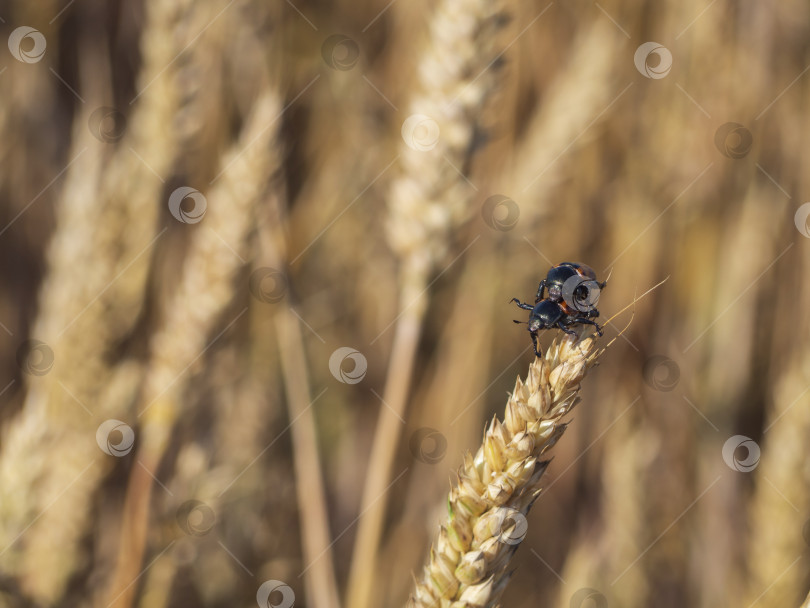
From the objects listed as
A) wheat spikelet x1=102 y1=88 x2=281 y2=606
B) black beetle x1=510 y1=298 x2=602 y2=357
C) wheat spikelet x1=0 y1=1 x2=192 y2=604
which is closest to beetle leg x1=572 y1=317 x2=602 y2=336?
black beetle x1=510 y1=298 x2=602 y2=357

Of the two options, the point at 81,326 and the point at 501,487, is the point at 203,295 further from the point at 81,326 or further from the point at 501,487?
the point at 501,487

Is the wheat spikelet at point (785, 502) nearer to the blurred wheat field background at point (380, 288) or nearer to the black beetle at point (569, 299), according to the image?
the blurred wheat field background at point (380, 288)

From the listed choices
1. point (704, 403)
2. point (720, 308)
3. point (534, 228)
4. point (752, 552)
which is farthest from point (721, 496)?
point (534, 228)

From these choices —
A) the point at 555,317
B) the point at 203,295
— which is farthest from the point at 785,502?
the point at 203,295

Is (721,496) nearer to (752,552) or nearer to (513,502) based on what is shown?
(752,552)

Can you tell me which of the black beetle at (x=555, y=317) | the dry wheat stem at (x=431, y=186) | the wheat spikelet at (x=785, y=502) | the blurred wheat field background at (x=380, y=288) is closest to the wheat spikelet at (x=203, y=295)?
the blurred wheat field background at (x=380, y=288)

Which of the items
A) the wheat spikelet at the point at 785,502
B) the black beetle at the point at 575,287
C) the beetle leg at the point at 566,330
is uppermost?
the wheat spikelet at the point at 785,502

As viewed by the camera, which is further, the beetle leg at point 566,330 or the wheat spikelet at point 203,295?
the wheat spikelet at point 203,295

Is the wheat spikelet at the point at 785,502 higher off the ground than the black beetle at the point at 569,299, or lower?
higher
